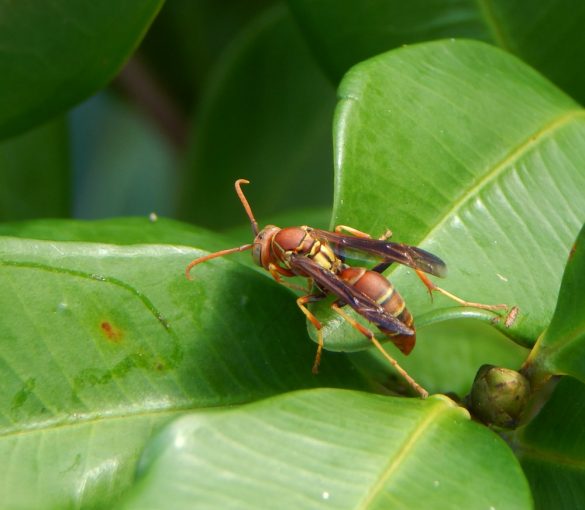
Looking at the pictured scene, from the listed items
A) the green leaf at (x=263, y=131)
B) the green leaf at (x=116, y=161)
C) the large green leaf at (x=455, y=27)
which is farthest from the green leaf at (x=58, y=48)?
the green leaf at (x=116, y=161)

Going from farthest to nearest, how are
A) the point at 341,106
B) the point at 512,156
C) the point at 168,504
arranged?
the point at 512,156
the point at 341,106
the point at 168,504

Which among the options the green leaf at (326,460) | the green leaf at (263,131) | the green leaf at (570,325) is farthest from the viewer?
the green leaf at (263,131)

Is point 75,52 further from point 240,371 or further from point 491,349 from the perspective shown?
point 491,349

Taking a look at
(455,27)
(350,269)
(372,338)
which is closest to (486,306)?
(372,338)

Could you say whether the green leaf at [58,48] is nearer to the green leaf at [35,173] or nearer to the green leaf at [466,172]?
the green leaf at [466,172]

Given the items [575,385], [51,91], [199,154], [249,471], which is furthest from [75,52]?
[199,154]

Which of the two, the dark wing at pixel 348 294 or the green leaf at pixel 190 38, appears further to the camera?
the green leaf at pixel 190 38
